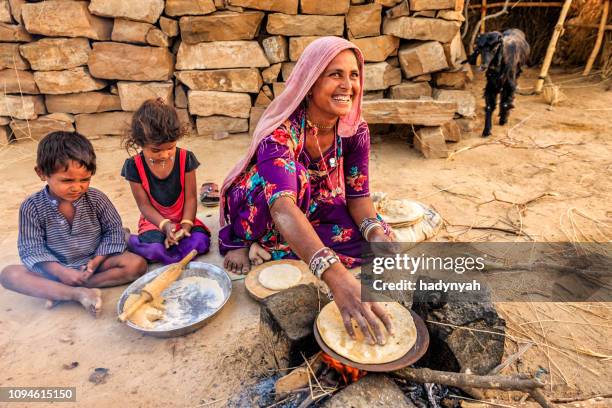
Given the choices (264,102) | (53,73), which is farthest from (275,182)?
(53,73)

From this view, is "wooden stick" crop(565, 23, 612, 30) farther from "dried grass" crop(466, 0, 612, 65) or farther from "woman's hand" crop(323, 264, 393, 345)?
"woman's hand" crop(323, 264, 393, 345)

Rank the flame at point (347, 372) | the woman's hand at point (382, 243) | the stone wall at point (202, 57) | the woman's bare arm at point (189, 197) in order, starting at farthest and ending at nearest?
the stone wall at point (202, 57), the woman's bare arm at point (189, 197), the woman's hand at point (382, 243), the flame at point (347, 372)

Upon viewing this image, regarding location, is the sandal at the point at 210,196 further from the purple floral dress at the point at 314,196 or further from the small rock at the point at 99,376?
the small rock at the point at 99,376

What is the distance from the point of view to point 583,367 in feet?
6.06

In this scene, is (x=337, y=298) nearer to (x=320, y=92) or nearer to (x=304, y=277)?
(x=304, y=277)

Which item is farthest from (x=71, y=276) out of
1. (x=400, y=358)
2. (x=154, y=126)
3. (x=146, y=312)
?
(x=400, y=358)

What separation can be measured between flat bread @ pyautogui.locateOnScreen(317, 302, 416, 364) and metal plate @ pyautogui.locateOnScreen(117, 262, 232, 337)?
2.44 ft

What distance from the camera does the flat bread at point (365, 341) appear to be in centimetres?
143

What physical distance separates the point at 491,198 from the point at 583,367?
1.82 meters

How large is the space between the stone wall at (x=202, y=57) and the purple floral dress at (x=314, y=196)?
1.93 meters

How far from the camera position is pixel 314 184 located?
2.41 metres

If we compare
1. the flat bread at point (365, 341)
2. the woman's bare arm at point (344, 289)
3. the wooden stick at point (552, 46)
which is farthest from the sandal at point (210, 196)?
the wooden stick at point (552, 46)

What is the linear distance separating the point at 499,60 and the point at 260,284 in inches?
154

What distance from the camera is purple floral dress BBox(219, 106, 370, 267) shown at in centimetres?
226
